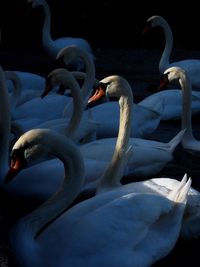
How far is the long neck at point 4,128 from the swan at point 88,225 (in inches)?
55.0

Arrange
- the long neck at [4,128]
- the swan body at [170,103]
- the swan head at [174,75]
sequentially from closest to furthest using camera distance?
the long neck at [4,128], the swan head at [174,75], the swan body at [170,103]

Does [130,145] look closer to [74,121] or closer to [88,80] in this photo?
[74,121]

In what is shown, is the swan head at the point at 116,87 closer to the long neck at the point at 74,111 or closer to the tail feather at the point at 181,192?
the long neck at the point at 74,111

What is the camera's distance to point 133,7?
1689 centimetres

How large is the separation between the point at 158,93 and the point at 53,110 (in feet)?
4.59

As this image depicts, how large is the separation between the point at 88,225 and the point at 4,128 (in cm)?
217

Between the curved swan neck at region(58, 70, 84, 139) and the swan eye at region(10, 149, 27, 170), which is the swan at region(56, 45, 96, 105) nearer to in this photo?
the curved swan neck at region(58, 70, 84, 139)

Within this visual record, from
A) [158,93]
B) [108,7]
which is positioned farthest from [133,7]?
[158,93]

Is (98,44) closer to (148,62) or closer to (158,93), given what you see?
(148,62)

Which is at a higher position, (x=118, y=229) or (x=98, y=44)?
(x=118, y=229)

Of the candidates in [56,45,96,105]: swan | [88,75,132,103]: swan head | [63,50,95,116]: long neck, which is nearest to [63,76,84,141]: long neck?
[88,75,132,103]: swan head

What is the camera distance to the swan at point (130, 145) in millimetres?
6824

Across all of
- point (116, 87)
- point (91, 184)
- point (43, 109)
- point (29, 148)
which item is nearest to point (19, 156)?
point (29, 148)

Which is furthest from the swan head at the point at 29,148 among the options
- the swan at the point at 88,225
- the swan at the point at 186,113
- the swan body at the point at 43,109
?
the swan body at the point at 43,109
